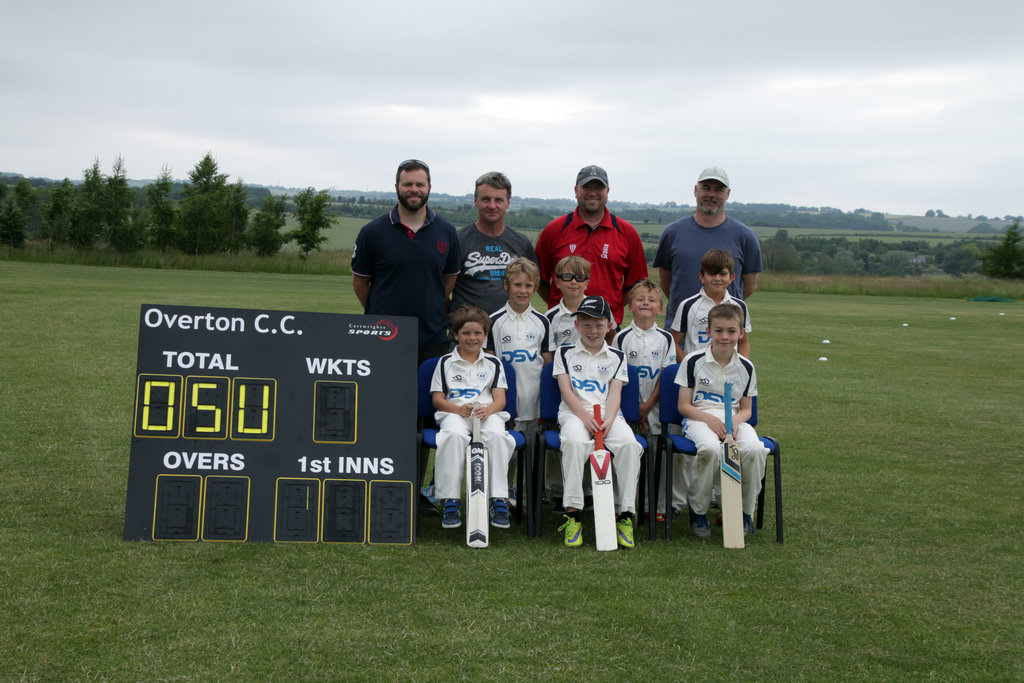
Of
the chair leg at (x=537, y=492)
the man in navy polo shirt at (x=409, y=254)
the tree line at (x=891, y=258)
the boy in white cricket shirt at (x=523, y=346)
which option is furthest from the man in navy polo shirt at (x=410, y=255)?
the tree line at (x=891, y=258)

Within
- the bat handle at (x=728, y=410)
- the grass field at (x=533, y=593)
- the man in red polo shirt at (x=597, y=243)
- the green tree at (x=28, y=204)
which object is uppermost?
the green tree at (x=28, y=204)

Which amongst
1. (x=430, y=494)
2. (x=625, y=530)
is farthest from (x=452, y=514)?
(x=625, y=530)

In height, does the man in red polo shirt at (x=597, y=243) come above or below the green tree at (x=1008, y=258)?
below

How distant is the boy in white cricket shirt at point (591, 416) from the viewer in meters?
5.10

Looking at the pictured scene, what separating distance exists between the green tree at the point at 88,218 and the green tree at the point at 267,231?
26.9ft

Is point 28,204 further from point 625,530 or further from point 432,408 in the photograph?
point 625,530

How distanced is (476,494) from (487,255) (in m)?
1.76

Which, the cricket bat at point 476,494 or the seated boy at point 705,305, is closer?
the cricket bat at point 476,494

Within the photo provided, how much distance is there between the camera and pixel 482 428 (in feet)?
17.0

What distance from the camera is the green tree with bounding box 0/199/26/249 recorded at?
140 ft

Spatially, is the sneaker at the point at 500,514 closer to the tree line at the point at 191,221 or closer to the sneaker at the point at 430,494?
the sneaker at the point at 430,494

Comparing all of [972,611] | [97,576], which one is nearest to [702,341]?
[972,611]

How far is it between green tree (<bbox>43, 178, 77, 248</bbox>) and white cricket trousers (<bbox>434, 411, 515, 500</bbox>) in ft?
158

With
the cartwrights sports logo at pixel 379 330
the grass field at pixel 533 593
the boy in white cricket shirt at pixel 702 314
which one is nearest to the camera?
the grass field at pixel 533 593
